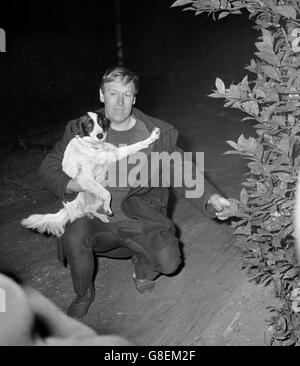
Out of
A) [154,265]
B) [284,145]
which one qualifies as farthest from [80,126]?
[284,145]

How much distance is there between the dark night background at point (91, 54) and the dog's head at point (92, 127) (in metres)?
6.65

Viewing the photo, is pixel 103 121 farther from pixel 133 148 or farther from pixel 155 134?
pixel 155 134

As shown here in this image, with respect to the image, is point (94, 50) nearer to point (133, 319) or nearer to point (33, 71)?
point (33, 71)

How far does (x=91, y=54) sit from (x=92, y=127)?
11821 millimetres

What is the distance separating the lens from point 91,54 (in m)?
14.7

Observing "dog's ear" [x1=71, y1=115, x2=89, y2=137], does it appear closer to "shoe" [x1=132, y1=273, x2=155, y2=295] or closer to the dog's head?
the dog's head

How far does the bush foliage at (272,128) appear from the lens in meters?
2.21

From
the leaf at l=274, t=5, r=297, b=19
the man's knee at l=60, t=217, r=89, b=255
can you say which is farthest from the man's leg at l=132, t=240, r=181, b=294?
the leaf at l=274, t=5, r=297, b=19

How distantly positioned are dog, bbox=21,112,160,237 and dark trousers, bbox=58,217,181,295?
9cm

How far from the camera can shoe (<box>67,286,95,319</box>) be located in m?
3.79

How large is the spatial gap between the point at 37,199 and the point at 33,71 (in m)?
6.60

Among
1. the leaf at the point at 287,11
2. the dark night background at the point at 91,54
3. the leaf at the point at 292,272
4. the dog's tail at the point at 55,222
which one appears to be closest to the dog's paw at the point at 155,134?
the dog's tail at the point at 55,222

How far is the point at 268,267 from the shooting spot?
2.69 metres
